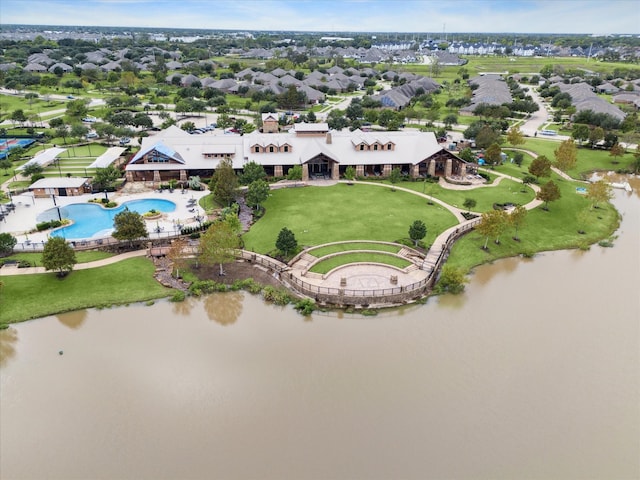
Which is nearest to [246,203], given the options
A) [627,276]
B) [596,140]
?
[627,276]

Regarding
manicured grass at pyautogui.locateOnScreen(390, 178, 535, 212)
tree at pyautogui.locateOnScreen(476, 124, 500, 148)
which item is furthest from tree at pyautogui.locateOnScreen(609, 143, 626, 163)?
manicured grass at pyautogui.locateOnScreen(390, 178, 535, 212)

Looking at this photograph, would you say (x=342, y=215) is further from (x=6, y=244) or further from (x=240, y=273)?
(x=6, y=244)

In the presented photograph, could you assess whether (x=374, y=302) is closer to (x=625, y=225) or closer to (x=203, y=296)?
(x=203, y=296)

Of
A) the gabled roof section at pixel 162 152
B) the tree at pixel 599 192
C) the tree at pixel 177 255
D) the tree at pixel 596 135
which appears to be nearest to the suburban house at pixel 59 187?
the gabled roof section at pixel 162 152

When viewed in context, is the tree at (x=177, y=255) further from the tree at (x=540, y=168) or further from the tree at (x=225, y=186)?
the tree at (x=540, y=168)

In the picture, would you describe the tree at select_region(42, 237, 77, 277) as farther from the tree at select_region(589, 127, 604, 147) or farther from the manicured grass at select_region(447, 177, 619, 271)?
the tree at select_region(589, 127, 604, 147)

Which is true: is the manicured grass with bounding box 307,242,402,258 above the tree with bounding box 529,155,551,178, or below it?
below
